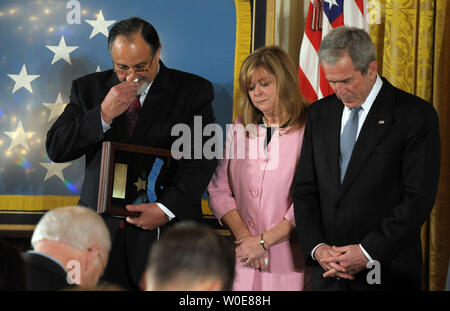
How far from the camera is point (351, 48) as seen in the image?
3.29 meters

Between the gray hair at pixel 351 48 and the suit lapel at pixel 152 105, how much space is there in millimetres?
951

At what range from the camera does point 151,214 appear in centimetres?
341

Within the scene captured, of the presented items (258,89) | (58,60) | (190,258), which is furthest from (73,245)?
(58,60)

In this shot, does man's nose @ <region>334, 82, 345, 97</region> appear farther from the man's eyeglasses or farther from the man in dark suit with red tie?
the man's eyeglasses

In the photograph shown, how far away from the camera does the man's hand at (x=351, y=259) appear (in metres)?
3.12

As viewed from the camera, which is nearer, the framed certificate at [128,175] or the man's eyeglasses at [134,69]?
the framed certificate at [128,175]

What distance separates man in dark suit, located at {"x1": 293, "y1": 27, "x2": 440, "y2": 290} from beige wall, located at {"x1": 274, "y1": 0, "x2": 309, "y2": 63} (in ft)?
4.78

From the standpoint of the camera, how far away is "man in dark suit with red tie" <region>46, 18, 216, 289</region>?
346 cm

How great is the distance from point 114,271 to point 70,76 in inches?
79.8

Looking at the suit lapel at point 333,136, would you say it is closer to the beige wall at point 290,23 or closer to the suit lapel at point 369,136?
the suit lapel at point 369,136

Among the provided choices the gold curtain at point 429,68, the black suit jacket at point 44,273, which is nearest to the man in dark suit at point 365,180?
the gold curtain at point 429,68

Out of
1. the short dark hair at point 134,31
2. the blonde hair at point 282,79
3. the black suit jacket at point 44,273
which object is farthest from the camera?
the blonde hair at point 282,79
